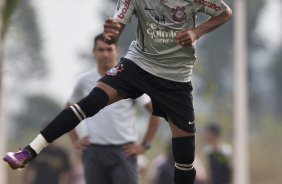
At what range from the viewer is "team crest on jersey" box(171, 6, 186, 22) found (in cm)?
970

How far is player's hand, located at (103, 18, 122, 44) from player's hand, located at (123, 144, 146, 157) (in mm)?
2499

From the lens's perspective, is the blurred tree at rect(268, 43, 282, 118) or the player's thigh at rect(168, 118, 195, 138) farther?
the blurred tree at rect(268, 43, 282, 118)

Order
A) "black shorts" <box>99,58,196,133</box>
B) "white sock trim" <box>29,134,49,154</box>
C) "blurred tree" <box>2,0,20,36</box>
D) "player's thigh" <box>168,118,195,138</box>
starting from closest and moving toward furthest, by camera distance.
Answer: "white sock trim" <box>29,134,49,154</box> < "black shorts" <box>99,58,196,133</box> < "player's thigh" <box>168,118,195,138</box> < "blurred tree" <box>2,0,20,36</box>

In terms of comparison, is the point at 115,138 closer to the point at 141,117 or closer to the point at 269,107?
the point at 141,117

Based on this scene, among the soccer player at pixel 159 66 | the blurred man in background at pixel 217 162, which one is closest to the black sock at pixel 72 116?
the soccer player at pixel 159 66

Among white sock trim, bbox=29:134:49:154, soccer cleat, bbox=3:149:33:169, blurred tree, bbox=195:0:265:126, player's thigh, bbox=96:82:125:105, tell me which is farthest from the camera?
blurred tree, bbox=195:0:265:126

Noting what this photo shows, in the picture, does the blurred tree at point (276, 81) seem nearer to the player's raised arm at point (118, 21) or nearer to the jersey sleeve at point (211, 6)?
the jersey sleeve at point (211, 6)

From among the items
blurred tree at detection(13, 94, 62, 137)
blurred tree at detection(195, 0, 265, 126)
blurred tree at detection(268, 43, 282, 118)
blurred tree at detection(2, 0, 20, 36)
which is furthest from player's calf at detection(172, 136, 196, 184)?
blurred tree at detection(268, 43, 282, 118)

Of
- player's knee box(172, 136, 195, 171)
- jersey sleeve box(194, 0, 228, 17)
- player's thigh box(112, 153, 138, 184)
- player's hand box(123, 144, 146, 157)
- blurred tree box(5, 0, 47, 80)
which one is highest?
jersey sleeve box(194, 0, 228, 17)

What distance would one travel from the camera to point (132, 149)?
468 inches

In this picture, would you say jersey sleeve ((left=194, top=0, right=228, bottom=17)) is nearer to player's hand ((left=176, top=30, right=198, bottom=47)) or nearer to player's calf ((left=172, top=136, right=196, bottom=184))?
player's hand ((left=176, top=30, right=198, bottom=47))

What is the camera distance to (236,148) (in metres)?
21.4

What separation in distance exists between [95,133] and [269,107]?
60.2 ft

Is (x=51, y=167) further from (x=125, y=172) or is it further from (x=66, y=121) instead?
(x=66, y=121)
